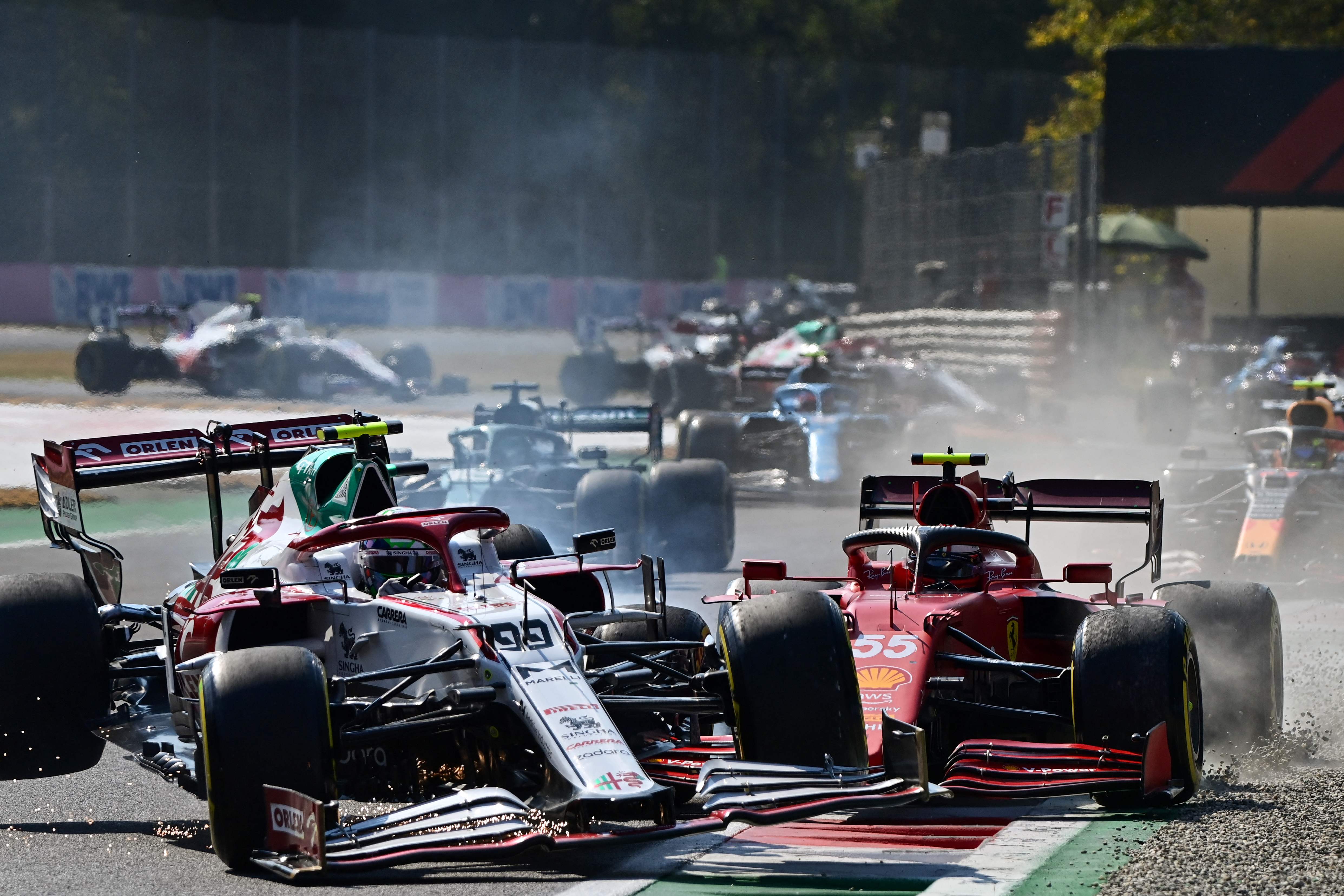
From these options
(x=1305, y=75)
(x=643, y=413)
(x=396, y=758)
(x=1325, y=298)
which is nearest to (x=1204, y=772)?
(x=396, y=758)

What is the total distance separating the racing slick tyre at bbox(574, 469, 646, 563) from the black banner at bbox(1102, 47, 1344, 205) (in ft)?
46.6

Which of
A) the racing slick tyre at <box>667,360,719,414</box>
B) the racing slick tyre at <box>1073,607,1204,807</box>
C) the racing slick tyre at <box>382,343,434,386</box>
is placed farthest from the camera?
the racing slick tyre at <box>382,343,434,386</box>

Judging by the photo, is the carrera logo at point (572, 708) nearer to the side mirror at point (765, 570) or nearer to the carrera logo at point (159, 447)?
the side mirror at point (765, 570)

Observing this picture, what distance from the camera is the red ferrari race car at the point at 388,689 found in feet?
20.6

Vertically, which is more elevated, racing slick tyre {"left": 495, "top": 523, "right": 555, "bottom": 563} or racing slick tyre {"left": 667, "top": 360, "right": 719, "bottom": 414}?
racing slick tyre {"left": 667, "top": 360, "right": 719, "bottom": 414}

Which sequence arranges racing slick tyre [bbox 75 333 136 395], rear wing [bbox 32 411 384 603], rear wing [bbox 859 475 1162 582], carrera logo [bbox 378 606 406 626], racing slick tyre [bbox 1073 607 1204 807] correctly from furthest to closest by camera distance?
racing slick tyre [bbox 75 333 136 395] → rear wing [bbox 859 475 1162 582] → rear wing [bbox 32 411 384 603] → carrera logo [bbox 378 606 406 626] → racing slick tyre [bbox 1073 607 1204 807]

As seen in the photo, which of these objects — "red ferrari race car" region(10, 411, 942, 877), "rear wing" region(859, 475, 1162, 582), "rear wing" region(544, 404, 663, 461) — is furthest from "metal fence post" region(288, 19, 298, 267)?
"red ferrari race car" region(10, 411, 942, 877)

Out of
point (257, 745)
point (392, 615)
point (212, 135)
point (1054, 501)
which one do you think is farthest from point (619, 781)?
point (212, 135)

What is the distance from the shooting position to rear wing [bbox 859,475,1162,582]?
9.74m

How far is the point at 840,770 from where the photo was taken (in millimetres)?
6848

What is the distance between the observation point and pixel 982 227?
38.5m

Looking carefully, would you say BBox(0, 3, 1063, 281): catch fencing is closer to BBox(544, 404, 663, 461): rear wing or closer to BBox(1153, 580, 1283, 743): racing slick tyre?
BBox(544, 404, 663, 461): rear wing

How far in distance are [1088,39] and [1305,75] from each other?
13537mm

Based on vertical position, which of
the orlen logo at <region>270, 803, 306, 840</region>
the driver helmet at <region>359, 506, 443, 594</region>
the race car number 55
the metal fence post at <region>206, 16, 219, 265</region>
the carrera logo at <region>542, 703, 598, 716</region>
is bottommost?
the orlen logo at <region>270, 803, 306, 840</region>
